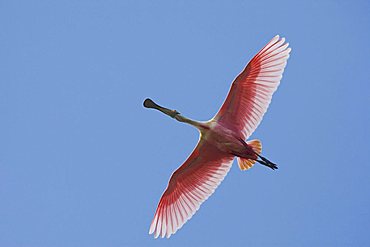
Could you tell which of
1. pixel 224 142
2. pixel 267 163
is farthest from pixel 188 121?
pixel 267 163

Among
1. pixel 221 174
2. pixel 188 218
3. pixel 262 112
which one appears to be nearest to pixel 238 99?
pixel 262 112

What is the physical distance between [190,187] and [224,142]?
899 mm

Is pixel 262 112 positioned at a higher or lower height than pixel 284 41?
lower

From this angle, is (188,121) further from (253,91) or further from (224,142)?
(253,91)

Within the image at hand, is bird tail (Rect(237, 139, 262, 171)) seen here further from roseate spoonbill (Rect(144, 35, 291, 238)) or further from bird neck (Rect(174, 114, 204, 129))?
bird neck (Rect(174, 114, 204, 129))

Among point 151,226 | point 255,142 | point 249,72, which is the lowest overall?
point 151,226

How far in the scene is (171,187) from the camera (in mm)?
10633

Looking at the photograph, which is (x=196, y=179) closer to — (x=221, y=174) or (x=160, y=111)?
(x=221, y=174)

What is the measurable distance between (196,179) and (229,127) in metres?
0.86

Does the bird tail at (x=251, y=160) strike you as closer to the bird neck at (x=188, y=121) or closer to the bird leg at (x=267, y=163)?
the bird leg at (x=267, y=163)

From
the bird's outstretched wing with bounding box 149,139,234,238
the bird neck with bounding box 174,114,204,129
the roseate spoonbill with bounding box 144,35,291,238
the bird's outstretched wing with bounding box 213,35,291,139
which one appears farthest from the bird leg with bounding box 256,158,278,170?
the bird neck with bounding box 174,114,204,129

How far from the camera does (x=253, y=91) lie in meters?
10.2

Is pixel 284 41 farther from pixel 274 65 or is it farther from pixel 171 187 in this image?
pixel 171 187

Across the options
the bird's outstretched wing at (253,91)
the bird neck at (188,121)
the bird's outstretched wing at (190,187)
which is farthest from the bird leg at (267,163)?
the bird neck at (188,121)
